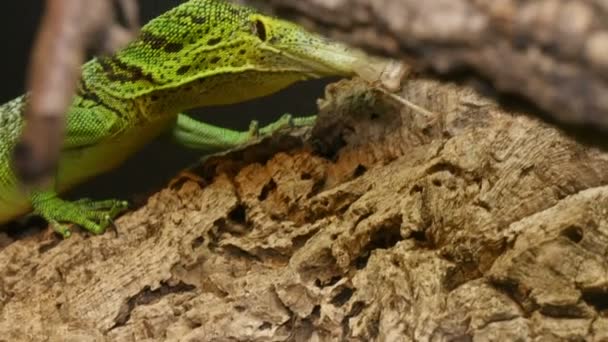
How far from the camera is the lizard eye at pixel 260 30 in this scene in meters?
2.54

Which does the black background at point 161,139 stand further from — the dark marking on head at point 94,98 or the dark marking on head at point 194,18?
the dark marking on head at point 94,98

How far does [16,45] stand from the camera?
2.95 m

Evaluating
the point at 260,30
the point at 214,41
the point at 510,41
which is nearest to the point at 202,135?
the point at 214,41

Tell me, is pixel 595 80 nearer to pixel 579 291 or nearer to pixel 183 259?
pixel 579 291

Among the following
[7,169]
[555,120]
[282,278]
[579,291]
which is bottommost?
[7,169]

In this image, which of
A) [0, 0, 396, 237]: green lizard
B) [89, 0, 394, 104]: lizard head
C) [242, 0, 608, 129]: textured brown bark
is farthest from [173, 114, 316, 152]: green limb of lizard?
[242, 0, 608, 129]: textured brown bark

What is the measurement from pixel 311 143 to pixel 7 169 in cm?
122

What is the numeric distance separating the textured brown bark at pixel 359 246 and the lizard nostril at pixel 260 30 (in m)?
0.30

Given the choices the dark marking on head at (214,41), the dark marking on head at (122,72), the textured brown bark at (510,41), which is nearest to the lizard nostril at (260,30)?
the dark marking on head at (214,41)

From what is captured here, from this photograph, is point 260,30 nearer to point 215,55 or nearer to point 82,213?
point 215,55

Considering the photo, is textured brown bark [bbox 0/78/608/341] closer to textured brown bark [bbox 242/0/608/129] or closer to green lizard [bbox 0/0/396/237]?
green lizard [bbox 0/0/396/237]

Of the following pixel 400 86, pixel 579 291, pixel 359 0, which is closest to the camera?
pixel 359 0

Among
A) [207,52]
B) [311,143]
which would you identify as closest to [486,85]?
[311,143]

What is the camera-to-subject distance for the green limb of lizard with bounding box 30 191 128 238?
2.38 meters
